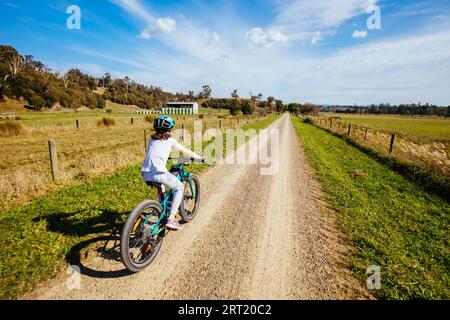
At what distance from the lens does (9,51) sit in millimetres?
80750

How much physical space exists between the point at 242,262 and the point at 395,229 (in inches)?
151

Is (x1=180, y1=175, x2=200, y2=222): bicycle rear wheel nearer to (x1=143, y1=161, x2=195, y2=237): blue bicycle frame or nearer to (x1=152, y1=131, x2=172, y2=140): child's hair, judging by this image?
(x1=143, y1=161, x2=195, y2=237): blue bicycle frame

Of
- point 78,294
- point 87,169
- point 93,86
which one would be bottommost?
point 78,294

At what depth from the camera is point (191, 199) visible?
5.62 m

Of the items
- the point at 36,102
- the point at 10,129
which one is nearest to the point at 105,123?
the point at 10,129

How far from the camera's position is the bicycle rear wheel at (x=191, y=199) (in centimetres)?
515

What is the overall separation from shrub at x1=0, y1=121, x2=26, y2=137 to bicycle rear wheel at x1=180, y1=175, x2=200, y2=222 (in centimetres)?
2078

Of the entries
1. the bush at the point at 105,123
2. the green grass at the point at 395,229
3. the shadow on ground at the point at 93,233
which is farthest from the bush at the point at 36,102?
the green grass at the point at 395,229

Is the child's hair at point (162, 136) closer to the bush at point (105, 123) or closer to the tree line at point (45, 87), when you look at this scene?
the bush at point (105, 123)

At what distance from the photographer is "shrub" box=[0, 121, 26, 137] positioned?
1798 cm

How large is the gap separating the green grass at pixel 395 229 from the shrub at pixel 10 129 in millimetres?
23035
